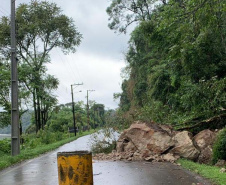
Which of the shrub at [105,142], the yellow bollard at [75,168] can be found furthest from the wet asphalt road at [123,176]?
the shrub at [105,142]

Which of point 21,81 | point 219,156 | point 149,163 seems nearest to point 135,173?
point 149,163

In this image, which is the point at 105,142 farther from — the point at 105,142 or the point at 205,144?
the point at 205,144

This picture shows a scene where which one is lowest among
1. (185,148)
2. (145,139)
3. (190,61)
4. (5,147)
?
(185,148)

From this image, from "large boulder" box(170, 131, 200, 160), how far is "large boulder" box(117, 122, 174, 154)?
31 cm

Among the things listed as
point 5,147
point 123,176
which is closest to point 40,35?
point 5,147

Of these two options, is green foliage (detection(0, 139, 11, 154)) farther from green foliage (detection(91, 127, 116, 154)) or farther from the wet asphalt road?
the wet asphalt road

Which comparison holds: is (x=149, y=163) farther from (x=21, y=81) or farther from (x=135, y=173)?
(x=21, y=81)

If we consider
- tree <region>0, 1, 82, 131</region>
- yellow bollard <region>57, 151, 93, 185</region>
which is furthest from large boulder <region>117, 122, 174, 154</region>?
tree <region>0, 1, 82, 131</region>

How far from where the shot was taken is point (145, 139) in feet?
48.1

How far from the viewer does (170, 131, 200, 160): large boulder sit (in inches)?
514

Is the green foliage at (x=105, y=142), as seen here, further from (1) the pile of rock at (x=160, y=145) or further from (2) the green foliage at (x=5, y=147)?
(2) the green foliage at (x=5, y=147)

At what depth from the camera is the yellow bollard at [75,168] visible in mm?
5941

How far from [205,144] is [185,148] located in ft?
2.99

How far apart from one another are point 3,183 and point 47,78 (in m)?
30.4
